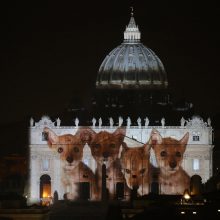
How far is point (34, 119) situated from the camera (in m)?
181

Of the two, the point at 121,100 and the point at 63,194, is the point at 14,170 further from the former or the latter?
the point at 121,100

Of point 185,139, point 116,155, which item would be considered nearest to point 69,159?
point 116,155

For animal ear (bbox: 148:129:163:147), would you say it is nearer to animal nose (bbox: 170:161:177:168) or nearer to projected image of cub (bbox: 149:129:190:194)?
projected image of cub (bbox: 149:129:190:194)

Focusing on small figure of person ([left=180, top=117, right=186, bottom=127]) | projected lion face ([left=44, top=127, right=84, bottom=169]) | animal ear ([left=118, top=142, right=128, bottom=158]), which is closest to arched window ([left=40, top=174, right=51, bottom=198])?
projected lion face ([left=44, top=127, right=84, bottom=169])

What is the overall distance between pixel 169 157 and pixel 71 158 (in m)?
9.47

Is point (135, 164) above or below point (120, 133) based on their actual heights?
below

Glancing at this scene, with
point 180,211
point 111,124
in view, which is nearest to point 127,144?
point 111,124

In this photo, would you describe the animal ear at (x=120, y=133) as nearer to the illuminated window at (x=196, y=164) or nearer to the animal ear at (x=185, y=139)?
the animal ear at (x=185, y=139)

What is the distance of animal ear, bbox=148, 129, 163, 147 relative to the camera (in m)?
178

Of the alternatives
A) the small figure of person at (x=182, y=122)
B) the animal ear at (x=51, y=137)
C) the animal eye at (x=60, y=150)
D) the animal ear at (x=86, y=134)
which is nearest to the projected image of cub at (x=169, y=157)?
the small figure of person at (x=182, y=122)

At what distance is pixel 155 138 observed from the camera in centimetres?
17812

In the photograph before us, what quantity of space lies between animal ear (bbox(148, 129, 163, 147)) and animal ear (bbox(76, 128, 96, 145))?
5.58m

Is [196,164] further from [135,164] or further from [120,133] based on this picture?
[120,133]

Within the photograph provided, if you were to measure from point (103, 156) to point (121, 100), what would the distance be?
19.8 metres
